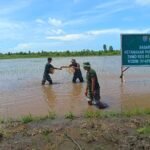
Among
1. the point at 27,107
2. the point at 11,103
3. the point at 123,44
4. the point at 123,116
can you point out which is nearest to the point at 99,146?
the point at 123,116

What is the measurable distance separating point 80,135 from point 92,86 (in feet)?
14.9

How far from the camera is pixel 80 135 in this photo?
8547 millimetres

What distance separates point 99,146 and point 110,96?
24.8 feet

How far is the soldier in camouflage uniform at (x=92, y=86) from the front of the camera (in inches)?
510

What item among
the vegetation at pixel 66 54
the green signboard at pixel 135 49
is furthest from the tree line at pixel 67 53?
the green signboard at pixel 135 49

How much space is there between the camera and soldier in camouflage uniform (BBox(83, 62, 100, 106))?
12961mm

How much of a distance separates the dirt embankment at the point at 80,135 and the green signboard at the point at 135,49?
8.70 metres

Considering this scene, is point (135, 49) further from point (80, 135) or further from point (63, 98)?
point (80, 135)

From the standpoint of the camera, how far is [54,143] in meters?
8.21

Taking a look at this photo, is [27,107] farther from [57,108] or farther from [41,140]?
[41,140]

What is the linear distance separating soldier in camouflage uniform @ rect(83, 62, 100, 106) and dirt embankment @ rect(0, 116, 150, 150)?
3.26 m

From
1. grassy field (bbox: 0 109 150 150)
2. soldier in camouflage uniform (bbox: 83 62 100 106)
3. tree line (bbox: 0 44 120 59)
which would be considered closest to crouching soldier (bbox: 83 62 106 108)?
soldier in camouflage uniform (bbox: 83 62 100 106)

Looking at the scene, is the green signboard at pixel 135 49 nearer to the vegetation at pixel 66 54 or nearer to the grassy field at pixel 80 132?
the grassy field at pixel 80 132

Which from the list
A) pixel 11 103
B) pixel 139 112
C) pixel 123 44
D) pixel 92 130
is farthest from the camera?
pixel 123 44
